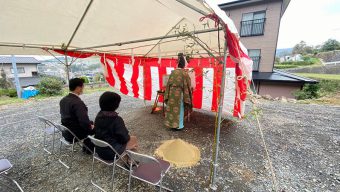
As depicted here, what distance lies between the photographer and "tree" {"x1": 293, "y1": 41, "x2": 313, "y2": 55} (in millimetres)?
32188

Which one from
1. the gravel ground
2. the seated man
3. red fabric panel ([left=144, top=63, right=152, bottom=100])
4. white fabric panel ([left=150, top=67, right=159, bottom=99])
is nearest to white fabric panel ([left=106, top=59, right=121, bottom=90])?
red fabric panel ([left=144, top=63, right=152, bottom=100])

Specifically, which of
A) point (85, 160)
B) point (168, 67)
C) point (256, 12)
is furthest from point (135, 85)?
point (256, 12)

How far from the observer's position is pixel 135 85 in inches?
194

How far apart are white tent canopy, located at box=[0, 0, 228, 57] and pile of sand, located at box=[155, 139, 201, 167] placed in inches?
71.0

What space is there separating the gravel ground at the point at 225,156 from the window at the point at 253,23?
7.54m

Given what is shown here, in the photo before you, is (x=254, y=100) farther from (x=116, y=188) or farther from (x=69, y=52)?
(x=69, y=52)

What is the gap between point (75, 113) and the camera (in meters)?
2.04

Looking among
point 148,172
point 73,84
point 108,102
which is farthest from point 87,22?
point 148,172

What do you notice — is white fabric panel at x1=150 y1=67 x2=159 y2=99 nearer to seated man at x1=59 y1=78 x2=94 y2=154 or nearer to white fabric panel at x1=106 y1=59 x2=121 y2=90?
white fabric panel at x1=106 y1=59 x2=121 y2=90

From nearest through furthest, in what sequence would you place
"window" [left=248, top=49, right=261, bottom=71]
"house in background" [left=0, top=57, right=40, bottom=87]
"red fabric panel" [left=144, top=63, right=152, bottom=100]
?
1. "red fabric panel" [left=144, top=63, right=152, bottom=100]
2. "window" [left=248, top=49, right=261, bottom=71]
3. "house in background" [left=0, top=57, right=40, bottom=87]

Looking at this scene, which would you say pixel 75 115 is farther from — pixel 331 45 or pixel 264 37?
pixel 331 45

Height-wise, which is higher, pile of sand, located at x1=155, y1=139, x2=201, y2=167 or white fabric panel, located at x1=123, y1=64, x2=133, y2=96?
white fabric panel, located at x1=123, y1=64, x2=133, y2=96

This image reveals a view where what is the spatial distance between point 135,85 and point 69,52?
2.08 m

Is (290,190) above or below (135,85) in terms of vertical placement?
below
